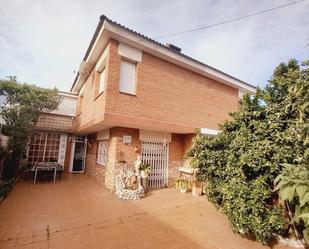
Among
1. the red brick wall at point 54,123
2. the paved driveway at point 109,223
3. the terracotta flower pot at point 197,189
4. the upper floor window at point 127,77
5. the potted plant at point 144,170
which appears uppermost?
the upper floor window at point 127,77

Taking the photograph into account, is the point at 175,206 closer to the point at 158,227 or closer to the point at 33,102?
the point at 158,227

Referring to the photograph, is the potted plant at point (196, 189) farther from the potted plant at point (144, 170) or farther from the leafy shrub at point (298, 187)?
the leafy shrub at point (298, 187)

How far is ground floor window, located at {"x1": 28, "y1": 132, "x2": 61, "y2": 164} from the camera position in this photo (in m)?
13.1

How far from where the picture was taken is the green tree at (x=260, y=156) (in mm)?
3947

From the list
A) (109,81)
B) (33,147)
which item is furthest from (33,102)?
(109,81)

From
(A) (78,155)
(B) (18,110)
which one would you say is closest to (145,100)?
(B) (18,110)

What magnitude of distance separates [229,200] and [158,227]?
6.98 ft

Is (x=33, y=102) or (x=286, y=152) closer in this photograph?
(x=286, y=152)

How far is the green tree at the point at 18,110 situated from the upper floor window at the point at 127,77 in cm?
649

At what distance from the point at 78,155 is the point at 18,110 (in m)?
5.82

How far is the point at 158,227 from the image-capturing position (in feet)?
16.1

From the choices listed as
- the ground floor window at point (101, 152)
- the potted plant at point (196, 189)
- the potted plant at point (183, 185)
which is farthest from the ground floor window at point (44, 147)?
the potted plant at point (196, 189)

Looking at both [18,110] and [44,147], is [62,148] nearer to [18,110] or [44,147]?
[44,147]

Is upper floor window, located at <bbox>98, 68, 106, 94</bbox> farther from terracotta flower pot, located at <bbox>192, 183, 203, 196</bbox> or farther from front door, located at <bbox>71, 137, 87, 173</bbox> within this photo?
front door, located at <bbox>71, 137, 87, 173</bbox>
